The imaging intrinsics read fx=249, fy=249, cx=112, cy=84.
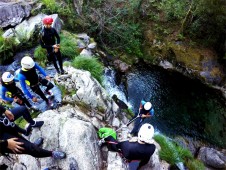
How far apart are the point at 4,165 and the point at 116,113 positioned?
4.23 m

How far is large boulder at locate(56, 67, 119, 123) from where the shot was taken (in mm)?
8031

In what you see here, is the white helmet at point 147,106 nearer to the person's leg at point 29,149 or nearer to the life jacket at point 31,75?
the life jacket at point 31,75

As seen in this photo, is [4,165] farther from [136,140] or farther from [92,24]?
[92,24]

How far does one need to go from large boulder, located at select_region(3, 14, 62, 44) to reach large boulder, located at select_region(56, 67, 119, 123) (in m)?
3.37

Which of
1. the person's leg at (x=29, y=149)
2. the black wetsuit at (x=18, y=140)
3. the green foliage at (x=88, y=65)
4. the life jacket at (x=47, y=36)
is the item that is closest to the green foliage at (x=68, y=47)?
the green foliage at (x=88, y=65)

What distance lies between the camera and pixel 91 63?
9984mm

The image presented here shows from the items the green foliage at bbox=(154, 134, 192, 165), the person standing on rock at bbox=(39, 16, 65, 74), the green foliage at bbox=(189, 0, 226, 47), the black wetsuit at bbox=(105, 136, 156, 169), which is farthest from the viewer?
the green foliage at bbox=(189, 0, 226, 47)

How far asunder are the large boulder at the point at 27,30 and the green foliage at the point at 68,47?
2.90 ft

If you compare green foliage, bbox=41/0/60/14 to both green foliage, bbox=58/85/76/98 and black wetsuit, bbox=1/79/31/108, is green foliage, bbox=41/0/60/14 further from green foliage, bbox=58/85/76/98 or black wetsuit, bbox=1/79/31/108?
black wetsuit, bbox=1/79/31/108

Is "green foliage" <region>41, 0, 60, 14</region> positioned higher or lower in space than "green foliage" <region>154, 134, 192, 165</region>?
Result: higher

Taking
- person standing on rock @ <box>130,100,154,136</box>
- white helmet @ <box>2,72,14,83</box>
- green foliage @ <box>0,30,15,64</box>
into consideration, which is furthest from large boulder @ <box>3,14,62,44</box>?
person standing on rock @ <box>130,100,154,136</box>

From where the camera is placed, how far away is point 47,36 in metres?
7.75

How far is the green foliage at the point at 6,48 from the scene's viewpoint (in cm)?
1032

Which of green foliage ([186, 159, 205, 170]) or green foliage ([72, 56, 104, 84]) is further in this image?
green foliage ([72, 56, 104, 84])
